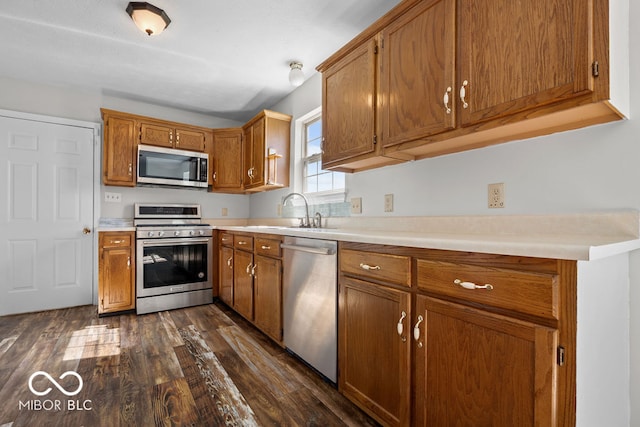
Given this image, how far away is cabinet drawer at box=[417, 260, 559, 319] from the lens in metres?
0.85

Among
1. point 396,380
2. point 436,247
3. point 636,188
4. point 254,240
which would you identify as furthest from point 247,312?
point 636,188

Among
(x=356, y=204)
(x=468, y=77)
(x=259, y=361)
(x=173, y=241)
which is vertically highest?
(x=468, y=77)

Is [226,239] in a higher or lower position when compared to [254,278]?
higher

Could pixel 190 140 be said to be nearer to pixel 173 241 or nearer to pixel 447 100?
pixel 173 241

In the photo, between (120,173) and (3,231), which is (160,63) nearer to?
(120,173)

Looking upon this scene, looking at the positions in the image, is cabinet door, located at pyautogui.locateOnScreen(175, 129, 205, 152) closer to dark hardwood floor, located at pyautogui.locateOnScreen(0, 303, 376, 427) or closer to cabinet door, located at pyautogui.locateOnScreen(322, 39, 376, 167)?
dark hardwood floor, located at pyautogui.locateOnScreen(0, 303, 376, 427)

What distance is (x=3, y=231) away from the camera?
310 cm

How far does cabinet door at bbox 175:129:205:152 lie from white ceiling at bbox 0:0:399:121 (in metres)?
0.43

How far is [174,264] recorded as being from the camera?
10.8 feet


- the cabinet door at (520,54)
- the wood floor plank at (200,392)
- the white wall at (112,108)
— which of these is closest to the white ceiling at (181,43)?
the white wall at (112,108)

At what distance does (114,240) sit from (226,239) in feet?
3.48

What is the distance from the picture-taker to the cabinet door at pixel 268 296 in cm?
223

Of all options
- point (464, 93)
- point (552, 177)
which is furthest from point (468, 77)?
point (552, 177)

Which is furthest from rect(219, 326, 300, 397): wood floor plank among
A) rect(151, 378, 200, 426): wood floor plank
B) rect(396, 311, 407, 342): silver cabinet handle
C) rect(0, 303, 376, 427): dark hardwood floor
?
rect(396, 311, 407, 342): silver cabinet handle
